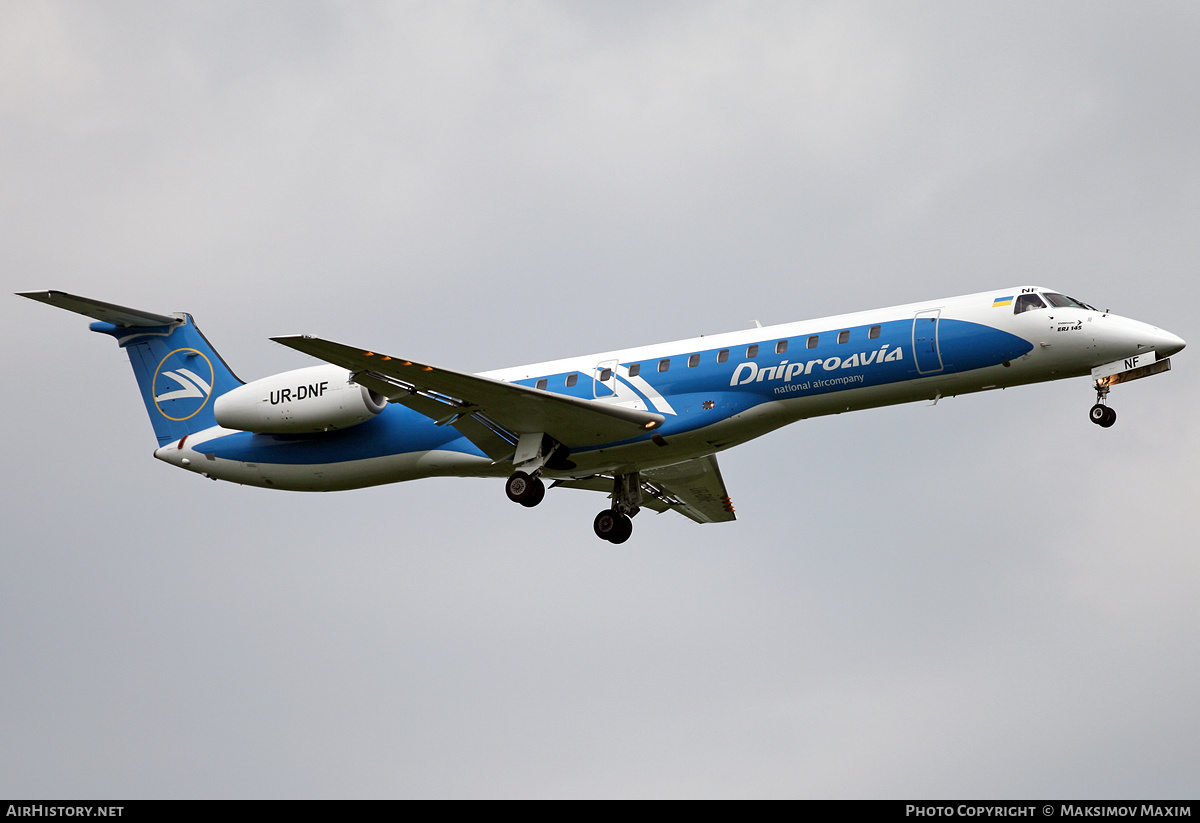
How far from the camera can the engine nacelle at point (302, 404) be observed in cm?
2848

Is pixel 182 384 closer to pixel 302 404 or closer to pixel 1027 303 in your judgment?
pixel 302 404

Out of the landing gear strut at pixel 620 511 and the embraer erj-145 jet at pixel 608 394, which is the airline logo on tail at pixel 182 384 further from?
the landing gear strut at pixel 620 511

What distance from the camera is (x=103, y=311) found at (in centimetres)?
2958

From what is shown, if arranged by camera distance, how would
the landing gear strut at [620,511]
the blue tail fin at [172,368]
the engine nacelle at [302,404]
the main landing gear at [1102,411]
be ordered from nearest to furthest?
the main landing gear at [1102,411]
the engine nacelle at [302,404]
the landing gear strut at [620,511]
the blue tail fin at [172,368]

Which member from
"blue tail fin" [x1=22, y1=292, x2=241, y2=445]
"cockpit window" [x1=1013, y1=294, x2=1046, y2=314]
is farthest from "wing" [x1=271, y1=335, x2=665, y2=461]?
"cockpit window" [x1=1013, y1=294, x2=1046, y2=314]

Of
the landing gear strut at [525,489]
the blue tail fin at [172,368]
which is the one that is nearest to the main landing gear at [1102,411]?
the landing gear strut at [525,489]

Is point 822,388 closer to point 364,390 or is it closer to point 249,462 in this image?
point 364,390

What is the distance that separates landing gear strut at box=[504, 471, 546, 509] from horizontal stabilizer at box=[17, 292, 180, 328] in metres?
9.39

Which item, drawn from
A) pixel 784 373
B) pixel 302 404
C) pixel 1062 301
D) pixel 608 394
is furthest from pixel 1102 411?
pixel 302 404

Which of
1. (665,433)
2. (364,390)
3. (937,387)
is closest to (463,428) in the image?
(364,390)

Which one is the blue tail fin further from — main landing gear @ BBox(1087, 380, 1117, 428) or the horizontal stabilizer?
main landing gear @ BBox(1087, 380, 1117, 428)

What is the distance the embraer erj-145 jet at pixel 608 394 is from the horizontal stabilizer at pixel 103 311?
0.17ft

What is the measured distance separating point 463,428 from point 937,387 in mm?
9148

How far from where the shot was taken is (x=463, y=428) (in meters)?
27.7
